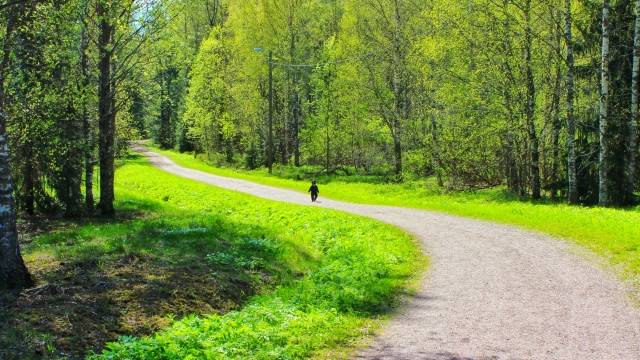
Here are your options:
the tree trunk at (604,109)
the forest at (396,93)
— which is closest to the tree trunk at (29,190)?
the forest at (396,93)

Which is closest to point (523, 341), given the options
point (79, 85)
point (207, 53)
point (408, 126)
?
point (79, 85)

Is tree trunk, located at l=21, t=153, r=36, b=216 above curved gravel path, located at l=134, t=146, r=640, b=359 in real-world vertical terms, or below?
above

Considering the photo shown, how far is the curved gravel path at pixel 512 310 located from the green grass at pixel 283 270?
24.5 inches

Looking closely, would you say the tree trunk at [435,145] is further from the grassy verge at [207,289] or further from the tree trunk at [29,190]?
the tree trunk at [29,190]

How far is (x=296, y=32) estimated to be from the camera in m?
39.7

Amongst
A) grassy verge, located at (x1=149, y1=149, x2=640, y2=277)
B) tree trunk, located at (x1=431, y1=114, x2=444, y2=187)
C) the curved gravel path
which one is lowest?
the curved gravel path

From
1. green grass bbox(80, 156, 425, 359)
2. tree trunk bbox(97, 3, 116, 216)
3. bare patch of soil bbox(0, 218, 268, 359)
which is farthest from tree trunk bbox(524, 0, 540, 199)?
tree trunk bbox(97, 3, 116, 216)

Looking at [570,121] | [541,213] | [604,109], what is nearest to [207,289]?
[541,213]

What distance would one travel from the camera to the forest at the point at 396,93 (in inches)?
507

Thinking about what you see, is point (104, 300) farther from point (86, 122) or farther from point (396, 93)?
point (396, 93)

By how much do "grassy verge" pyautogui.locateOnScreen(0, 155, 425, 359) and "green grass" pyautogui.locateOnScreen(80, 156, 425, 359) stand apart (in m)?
0.03

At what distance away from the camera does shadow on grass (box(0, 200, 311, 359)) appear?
5840 mm

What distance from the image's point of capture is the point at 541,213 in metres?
16.1

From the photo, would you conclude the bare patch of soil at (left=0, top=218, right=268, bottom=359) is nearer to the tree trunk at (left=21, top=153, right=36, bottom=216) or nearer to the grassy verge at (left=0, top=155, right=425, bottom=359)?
the grassy verge at (left=0, top=155, right=425, bottom=359)
